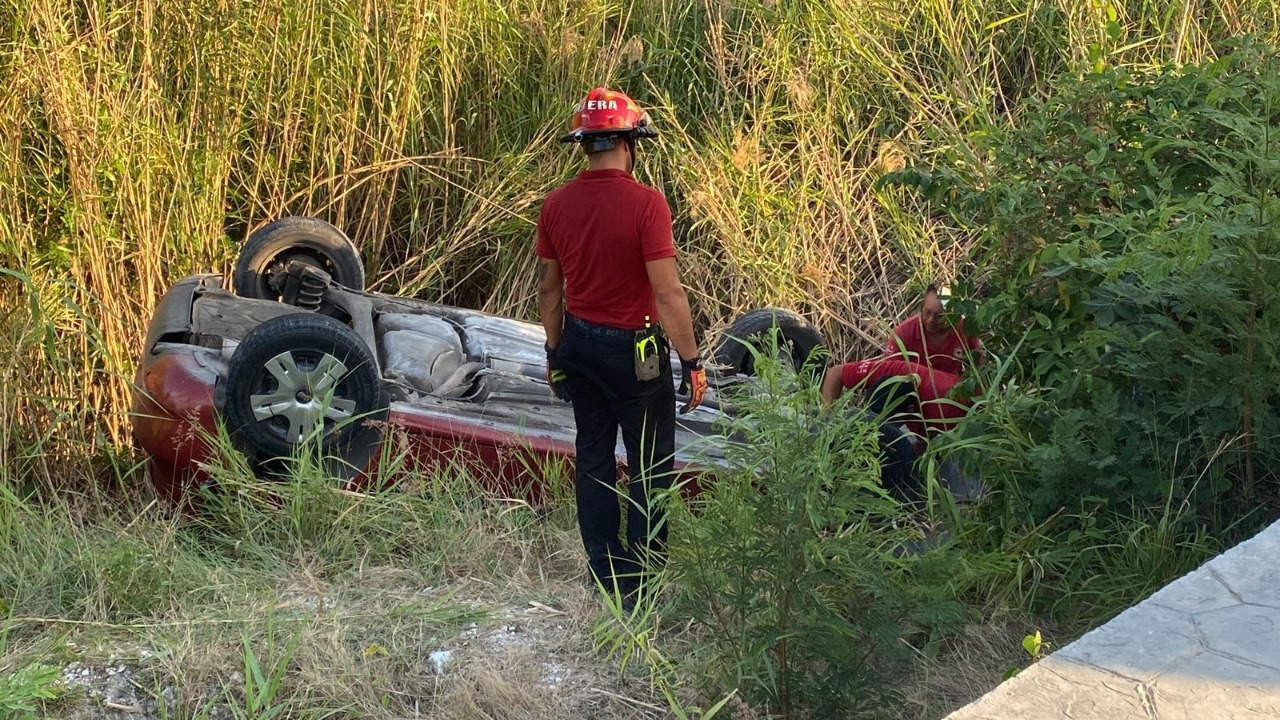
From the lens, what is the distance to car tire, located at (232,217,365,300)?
6.20 metres

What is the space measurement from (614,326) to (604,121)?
67 cm

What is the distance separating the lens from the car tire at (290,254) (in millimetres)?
6195

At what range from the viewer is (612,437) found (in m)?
4.37

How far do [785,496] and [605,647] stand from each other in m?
1.02

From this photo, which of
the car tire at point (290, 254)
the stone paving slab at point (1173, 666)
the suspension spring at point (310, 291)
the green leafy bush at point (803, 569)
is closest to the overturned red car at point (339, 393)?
the suspension spring at point (310, 291)

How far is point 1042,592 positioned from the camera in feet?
12.7

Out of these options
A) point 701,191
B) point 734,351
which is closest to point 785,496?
point 734,351

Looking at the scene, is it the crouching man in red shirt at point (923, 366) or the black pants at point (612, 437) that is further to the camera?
the crouching man in red shirt at point (923, 366)

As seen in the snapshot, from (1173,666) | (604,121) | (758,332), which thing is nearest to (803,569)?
(1173,666)

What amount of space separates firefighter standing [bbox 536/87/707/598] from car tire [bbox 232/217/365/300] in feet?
7.72

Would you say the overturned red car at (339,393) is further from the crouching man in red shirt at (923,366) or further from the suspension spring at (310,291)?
the crouching man in red shirt at (923,366)

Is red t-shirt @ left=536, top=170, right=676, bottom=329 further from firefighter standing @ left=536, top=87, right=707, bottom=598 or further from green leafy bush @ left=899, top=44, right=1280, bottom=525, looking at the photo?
green leafy bush @ left=899, top=44, right=1280, bottom=525

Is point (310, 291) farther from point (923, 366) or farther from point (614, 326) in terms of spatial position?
point (923, 366)

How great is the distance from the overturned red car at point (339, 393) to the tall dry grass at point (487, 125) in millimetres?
675
